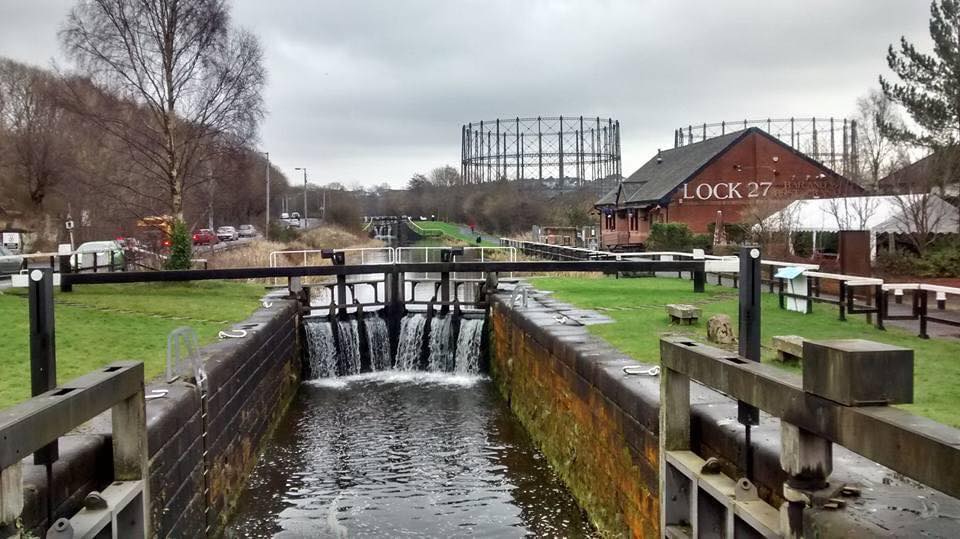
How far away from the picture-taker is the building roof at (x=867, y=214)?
2367 cm

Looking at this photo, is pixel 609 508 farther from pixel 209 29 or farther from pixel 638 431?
pixel 209 29

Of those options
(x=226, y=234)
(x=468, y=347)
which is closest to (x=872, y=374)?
(x=468, y=347)

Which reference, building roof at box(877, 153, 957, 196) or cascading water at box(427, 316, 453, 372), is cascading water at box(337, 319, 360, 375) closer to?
cascading water at box(427, 316, 453, 372)

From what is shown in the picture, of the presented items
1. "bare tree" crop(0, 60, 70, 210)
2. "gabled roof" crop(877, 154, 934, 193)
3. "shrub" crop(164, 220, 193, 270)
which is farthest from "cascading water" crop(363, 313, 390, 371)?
"bare tree" crop(0, 60, 70, 210)

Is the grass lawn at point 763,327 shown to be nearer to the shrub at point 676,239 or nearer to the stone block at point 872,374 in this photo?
the stone block at point 872,374

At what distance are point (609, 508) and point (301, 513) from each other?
3.35 metres

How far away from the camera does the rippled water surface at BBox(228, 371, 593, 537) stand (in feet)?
28.2

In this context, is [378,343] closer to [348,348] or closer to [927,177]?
[348,348]

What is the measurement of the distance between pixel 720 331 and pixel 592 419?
277cm

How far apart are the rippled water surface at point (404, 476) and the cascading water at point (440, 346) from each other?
3.05 m

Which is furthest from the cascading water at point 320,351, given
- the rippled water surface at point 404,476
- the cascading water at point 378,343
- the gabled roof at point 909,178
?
the gabled roof at point 909,178

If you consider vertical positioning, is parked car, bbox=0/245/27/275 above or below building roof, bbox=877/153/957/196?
below

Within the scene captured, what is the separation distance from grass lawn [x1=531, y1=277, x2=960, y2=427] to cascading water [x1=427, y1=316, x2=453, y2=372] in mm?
2590

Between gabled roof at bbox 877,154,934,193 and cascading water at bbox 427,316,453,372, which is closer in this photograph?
cascading water at bbox 427,316,453,372
